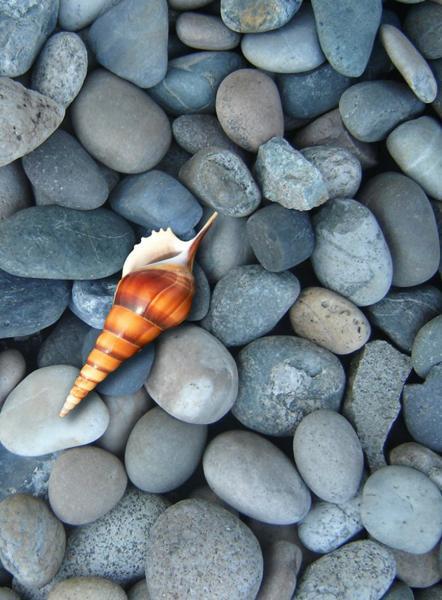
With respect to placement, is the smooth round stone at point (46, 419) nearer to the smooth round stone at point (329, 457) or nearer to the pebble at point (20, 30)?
the smooth round stone at point (329, 457)

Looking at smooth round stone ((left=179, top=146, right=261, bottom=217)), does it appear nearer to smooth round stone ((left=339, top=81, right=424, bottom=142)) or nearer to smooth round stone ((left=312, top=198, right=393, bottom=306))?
smooth round stone ((left=312, top=198, right=393, bottom=306))

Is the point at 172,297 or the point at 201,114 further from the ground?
the point at 201,114

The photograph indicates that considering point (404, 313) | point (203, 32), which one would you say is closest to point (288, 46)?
point (203, 32)

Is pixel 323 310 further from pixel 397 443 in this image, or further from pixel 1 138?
pixel 1 138

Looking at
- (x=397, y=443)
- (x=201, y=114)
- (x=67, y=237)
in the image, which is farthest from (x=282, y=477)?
(x=201, y=114)

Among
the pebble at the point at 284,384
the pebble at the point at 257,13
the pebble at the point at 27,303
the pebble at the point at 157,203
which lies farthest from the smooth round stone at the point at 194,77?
the pebble at the point at 284,384

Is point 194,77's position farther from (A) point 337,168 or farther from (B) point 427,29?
(B) point 427,29

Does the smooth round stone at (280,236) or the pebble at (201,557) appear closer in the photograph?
the pebble at (201,557)
